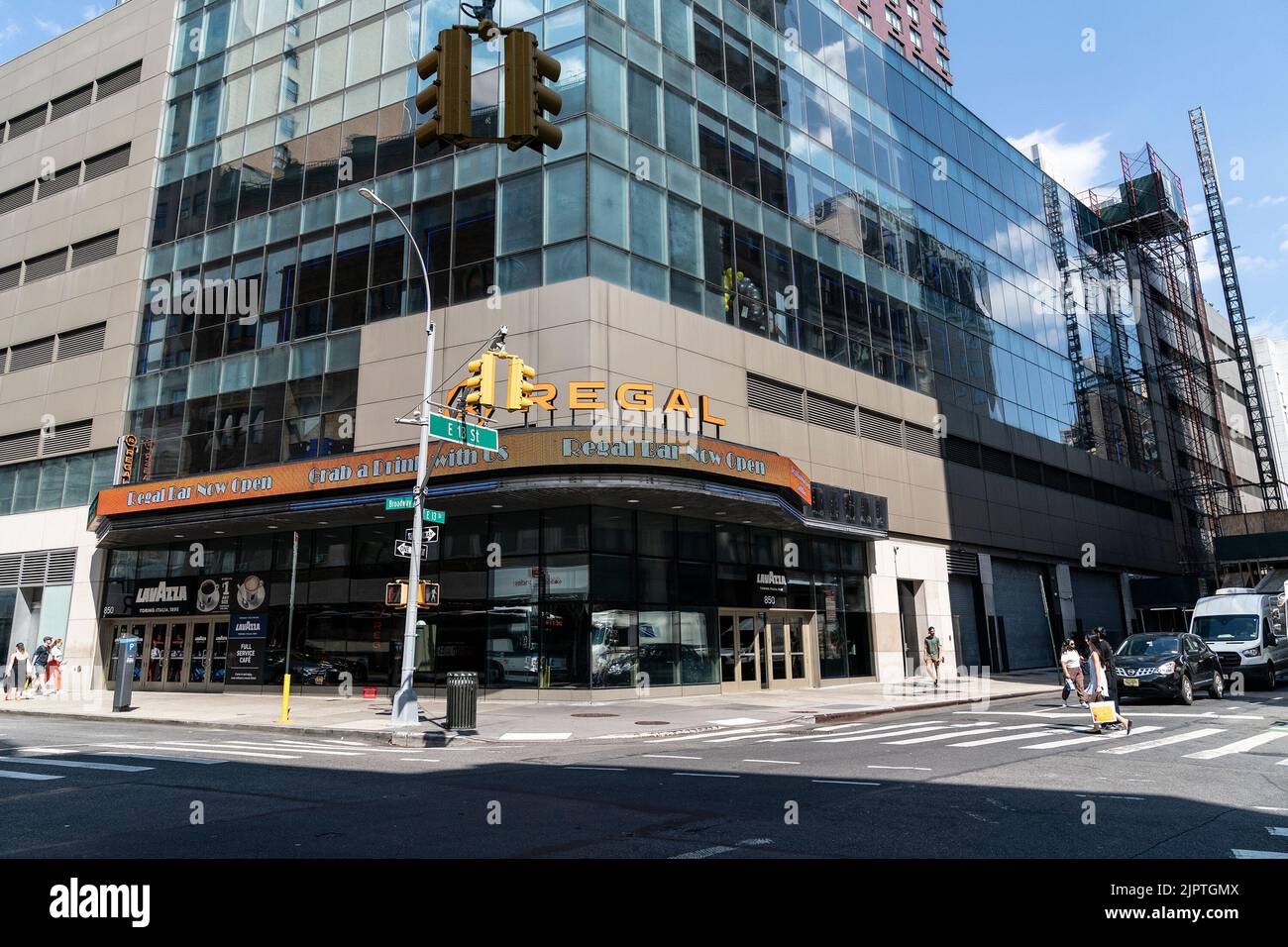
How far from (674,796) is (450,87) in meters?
7.33

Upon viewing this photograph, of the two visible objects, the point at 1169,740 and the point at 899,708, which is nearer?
the point at 1169,740

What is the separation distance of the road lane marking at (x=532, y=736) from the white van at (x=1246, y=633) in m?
20.6

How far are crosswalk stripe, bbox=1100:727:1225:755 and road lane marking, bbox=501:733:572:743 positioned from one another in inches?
362

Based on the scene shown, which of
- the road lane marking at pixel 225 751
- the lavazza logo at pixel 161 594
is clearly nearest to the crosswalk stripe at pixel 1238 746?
the road lane marking at pixel 225 751

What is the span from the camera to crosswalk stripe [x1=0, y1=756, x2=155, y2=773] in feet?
37.6

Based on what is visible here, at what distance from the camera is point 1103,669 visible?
16.5 m

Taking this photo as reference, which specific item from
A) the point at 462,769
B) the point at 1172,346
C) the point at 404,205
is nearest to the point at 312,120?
the point at 404,205

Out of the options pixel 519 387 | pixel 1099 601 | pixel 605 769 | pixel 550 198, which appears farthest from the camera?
pixel 1099 601

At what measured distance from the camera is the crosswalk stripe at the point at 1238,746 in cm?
1197

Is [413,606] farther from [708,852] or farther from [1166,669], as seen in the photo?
[1166,669]

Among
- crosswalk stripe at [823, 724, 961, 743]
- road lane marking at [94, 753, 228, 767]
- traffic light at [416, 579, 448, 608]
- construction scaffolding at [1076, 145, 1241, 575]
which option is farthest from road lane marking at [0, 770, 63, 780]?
construction scaffolding at [1076, 145, 1241, 575]
